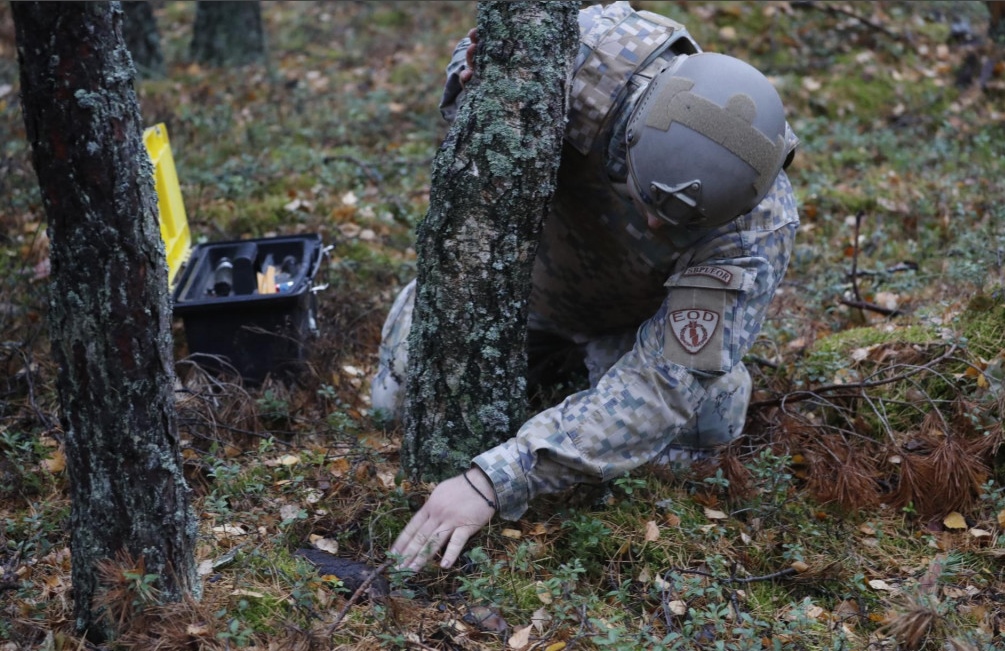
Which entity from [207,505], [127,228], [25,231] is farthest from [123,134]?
[25,231]

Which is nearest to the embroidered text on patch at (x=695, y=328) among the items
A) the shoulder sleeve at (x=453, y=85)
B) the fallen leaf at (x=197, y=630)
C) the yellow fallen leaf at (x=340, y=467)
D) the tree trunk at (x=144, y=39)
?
the shoulder sleeve at (x=453, y=85)

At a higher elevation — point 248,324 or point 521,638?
point 248,324

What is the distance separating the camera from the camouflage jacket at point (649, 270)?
8.81ft

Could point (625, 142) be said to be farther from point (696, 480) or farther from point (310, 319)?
point (310, 319)

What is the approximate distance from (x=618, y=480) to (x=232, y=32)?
6.66 metres

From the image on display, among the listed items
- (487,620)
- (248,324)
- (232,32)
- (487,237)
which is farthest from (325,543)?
(232,32)

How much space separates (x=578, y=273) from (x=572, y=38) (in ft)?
3.11

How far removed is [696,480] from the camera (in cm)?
310

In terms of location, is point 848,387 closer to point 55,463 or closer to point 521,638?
point 521,638

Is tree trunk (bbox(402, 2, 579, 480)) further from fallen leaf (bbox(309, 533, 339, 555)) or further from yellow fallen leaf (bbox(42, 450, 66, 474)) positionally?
yellow fallen leaf (bbox(42, 450, 66, 474))

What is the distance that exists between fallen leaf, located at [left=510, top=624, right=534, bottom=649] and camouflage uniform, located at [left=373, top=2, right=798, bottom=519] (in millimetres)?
359

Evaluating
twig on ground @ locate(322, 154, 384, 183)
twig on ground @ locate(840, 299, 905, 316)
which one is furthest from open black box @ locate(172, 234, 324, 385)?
twig on ground @ locate(840, 299, 905, 316)

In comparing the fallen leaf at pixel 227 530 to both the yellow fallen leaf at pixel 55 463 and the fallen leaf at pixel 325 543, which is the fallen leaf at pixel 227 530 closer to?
the fallen leaf at pixel 325 543

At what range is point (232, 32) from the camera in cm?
812
